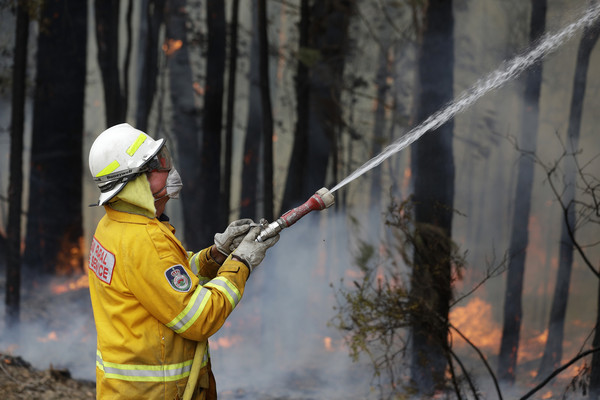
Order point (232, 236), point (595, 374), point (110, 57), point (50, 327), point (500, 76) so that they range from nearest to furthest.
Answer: point (232, 236) → point (595, 374) → point (500, 76) → point (50, 327) → point (110, 57)

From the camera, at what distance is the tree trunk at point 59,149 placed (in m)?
7.09

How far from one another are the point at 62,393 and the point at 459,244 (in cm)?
391

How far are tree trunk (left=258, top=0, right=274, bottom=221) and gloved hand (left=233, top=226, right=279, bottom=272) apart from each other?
13.3 feet

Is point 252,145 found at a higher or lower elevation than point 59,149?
higher

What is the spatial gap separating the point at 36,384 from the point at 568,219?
5.08 meters

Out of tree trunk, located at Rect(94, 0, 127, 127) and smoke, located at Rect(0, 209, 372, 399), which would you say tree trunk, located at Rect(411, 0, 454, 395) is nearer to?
smoke, located at Rect(0, 209, 372, 399)

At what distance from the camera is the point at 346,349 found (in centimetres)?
648

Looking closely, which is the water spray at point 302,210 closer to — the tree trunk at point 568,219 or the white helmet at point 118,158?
the white helmet at point 118,158

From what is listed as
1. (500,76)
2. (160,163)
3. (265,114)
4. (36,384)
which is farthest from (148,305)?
(500,76)

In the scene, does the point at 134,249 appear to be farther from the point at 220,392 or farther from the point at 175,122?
the point at 175,122

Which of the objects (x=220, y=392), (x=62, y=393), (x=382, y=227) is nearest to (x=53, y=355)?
(x=62, y=393)

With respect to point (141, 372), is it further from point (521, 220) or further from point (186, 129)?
point (186, 129)

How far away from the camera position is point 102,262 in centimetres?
270

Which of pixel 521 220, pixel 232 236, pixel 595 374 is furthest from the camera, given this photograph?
pixel 521 220
